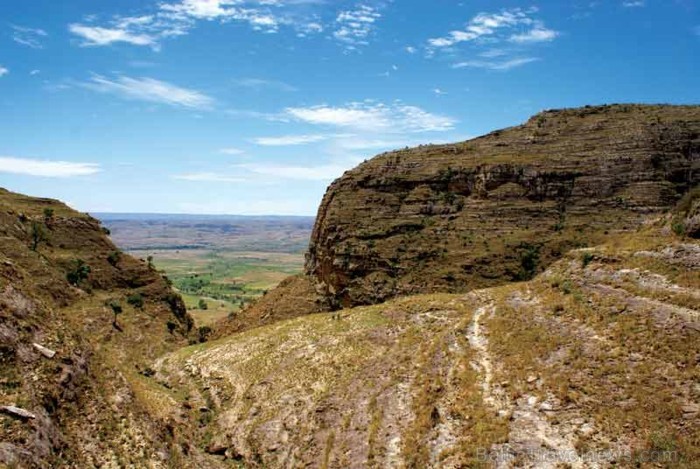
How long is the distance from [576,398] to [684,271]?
43.3 ft

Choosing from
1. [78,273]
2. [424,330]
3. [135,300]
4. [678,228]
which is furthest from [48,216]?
[678,228]

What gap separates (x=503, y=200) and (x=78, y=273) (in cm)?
5982

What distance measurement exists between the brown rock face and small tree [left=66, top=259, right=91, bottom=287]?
3320cm

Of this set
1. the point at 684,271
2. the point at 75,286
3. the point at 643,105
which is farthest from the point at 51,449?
the point at 643,105

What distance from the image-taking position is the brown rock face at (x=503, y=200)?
65688mm

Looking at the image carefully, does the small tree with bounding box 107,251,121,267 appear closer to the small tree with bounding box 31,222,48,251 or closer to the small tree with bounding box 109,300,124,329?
the small tree with bounding box 31,222,48,251

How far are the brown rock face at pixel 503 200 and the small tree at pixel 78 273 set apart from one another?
33.2 m

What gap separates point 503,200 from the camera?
73.2 m

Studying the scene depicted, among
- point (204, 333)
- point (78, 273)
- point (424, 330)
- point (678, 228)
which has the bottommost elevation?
point (204, 333)

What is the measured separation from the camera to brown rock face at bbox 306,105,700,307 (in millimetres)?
65688

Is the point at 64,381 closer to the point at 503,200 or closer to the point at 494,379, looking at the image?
the point at 494,379

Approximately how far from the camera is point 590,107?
271 ft

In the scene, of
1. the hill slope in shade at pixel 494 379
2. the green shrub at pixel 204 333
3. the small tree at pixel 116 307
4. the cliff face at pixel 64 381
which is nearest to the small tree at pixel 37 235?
the cliff face at pixel 64 381

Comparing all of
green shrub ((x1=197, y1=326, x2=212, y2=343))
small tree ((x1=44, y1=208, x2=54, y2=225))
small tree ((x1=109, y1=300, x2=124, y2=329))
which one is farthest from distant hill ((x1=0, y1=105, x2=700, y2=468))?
green shrub ((x1=197, y1=326, x2=212, y2=343))
